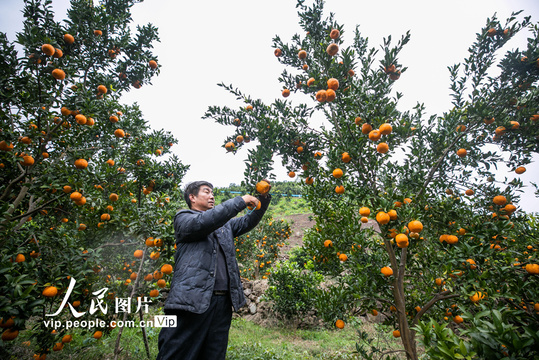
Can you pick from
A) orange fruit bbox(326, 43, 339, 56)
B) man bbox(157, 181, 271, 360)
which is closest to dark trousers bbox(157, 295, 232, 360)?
man bbox(157, 181, 271, 360)

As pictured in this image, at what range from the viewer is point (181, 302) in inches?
58.5

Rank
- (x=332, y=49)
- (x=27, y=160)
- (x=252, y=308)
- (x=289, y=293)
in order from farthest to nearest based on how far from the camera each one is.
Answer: (x=252, y=308) < (x=289, y=293) < (x=332, y=49) < (x=27, y=160)

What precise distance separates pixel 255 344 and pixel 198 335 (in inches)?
109

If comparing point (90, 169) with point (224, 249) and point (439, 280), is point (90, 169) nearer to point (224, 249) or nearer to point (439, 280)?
point (224, 249)

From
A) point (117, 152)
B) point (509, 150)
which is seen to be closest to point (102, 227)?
point (117, 152)

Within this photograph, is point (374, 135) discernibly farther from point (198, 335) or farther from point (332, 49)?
point (198, 335)

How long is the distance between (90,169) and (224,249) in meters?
1.83

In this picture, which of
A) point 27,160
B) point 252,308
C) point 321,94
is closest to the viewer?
point 27,160

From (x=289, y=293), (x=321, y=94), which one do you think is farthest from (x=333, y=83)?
(x=289, y=293)

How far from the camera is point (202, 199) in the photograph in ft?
6.76

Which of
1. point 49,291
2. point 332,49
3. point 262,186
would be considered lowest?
point 49,291

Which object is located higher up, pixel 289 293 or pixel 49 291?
pixel 289 293

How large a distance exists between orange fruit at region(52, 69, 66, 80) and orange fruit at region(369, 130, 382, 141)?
3182mm

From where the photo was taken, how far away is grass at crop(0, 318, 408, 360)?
113 inches
